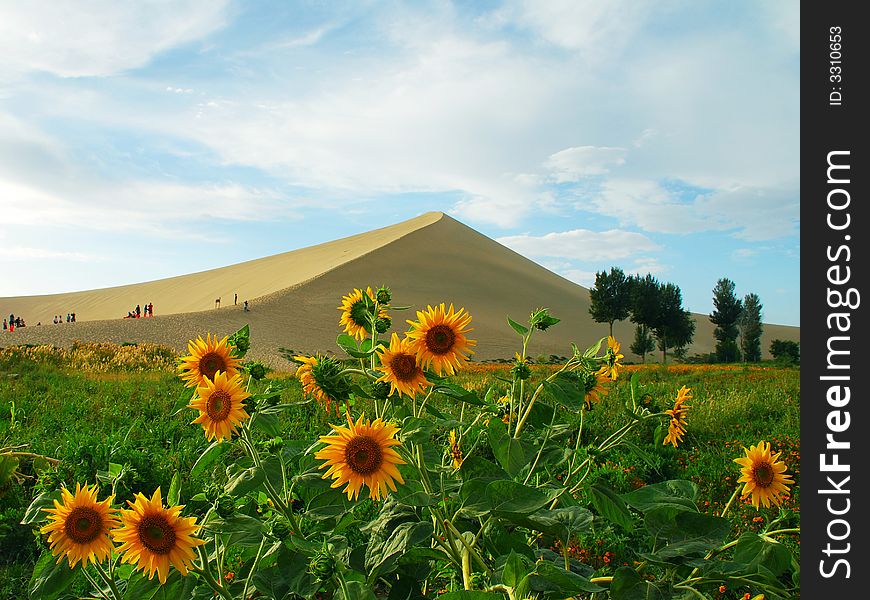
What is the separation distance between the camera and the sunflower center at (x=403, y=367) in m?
1.95

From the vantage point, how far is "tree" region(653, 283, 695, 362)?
136 feet

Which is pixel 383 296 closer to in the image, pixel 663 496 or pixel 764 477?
pixel 663 496

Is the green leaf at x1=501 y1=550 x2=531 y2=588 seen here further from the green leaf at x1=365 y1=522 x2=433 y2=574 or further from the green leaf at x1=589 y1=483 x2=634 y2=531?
the green leaf at x1=589 y1=483 x2=634 y2=531

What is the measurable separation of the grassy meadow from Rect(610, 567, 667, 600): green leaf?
0.14 meters

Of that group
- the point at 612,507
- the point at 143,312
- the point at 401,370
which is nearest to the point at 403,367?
the point at 401,370

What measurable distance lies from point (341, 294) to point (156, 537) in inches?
1866

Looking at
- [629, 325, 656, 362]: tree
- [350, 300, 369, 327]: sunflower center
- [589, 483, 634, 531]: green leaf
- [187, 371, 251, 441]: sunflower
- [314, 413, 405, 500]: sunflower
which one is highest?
[629, 325, 656, 362]: tree

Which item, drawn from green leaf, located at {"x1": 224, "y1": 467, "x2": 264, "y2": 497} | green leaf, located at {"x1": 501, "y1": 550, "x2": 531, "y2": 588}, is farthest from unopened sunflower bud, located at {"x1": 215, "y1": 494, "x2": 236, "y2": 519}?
green leaf, located at {"x1": 501, "y1": 550, "x2": 531, "y2": 588}

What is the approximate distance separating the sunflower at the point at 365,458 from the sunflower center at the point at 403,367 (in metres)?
0.26

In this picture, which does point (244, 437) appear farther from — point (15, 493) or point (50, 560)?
point (15, 493)

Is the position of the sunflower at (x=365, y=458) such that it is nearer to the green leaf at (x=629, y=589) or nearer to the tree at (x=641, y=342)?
the green leaf at (x=629, y=589)

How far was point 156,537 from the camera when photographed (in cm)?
170

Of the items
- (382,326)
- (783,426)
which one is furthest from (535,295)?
(382,326)

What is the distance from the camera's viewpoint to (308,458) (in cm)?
210
